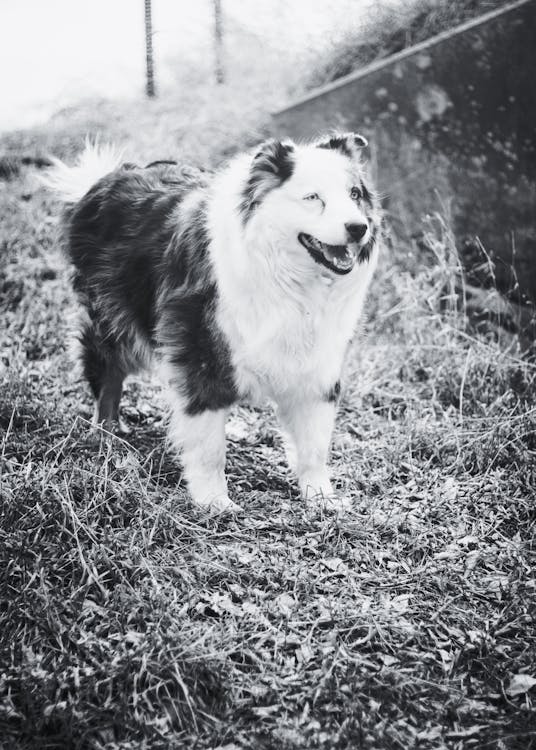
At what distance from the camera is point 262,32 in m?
7.11

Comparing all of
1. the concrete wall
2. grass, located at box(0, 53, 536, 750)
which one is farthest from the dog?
the concrete wall

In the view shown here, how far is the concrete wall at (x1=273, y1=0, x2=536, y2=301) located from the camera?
4680 millimetres

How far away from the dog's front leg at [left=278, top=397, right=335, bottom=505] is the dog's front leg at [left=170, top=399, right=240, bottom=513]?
0.35 m

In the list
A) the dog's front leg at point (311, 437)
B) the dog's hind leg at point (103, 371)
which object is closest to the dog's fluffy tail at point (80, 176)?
the dog's hind leg at point (103, 371)

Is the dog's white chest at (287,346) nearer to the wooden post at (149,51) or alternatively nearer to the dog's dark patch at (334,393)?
the dog's dark patch at (334,393)

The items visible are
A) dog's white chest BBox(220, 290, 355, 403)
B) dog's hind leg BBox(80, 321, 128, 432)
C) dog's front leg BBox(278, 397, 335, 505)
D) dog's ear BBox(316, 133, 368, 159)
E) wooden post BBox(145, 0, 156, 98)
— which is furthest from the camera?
wooden post BBox(145, 0, 156, 98)

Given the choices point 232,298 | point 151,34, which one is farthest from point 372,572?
point 151,34

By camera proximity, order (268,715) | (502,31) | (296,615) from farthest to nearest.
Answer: (502,31)
(296,615)
(268,715)

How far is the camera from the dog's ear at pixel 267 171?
9.05 feet

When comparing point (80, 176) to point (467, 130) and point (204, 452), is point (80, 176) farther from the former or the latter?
point (467, 130)

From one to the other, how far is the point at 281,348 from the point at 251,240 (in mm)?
468

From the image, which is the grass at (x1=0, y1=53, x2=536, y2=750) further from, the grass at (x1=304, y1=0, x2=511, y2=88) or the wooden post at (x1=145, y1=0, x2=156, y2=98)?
the wooden post at (x1=145, y1=0, x2=156, y2=98)

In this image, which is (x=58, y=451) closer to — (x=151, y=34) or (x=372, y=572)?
(x=372, y=572)

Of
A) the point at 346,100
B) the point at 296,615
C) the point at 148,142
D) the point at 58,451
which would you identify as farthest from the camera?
the point at 148,142
